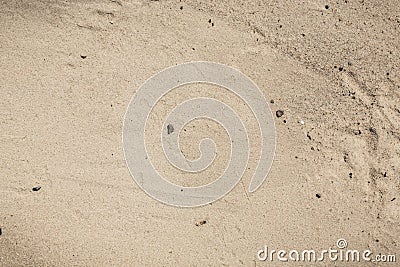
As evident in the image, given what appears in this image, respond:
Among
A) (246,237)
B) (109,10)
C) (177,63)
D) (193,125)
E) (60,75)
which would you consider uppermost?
(109,10)

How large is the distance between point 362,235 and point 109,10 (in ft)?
7.92

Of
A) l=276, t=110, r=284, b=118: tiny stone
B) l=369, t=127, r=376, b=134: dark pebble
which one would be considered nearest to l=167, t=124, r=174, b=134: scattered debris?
l=276, t=110, r=284, b=118: tiny stone

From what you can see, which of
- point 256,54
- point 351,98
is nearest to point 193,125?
point 256,54

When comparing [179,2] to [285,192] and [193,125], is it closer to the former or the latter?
[193,125]

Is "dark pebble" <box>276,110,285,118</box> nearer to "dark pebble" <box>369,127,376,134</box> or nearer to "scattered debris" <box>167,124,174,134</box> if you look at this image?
"dark pebble" <box>369,127,376,134</box>

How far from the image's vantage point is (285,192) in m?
2.97
